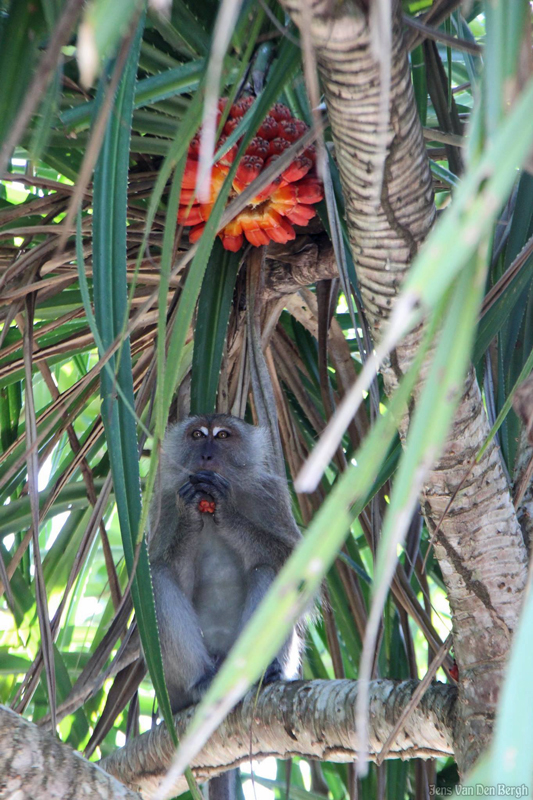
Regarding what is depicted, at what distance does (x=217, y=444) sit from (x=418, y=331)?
7.28 feet

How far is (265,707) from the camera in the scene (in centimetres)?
221

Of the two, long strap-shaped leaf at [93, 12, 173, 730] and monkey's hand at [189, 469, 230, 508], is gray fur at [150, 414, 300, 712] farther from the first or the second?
Answer: long strap-shaped leaf at [93, 12, 173, 730]

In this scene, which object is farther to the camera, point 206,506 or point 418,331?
point 206,506

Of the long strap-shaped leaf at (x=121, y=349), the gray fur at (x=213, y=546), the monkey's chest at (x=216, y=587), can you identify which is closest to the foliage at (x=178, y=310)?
the long strap-shaped leaf at (x=121, y=349)

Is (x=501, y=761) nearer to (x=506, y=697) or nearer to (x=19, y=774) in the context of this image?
(x=506, y=697)

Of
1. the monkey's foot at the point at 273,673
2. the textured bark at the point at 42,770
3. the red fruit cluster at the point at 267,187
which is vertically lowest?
the monkey's foot at the point at 273,673

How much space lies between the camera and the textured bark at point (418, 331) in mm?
1117

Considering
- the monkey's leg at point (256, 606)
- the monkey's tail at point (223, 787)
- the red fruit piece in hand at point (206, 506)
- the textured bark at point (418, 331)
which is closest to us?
the textured bark at point (418, 331)

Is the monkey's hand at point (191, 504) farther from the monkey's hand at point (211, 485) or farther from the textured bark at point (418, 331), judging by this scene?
the textured bark at point (418, 331)

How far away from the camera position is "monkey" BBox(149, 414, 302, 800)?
9.90 ft

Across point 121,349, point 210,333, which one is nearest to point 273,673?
point 210,333

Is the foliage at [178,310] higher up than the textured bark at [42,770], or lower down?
higher up

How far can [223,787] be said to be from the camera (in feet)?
8.97

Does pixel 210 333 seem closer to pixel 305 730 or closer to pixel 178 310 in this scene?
pixel 305 730
